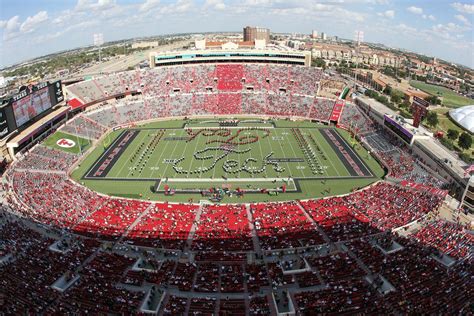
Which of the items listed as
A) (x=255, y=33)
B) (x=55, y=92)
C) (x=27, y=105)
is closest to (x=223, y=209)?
(x=27, y=105)

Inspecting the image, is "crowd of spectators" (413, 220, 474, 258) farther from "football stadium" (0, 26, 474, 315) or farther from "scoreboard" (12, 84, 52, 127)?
"scoreboard" (12, 84, 52, 127)

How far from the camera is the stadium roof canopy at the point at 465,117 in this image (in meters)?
61.9

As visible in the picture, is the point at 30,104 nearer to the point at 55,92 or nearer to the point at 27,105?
the point at 27,105

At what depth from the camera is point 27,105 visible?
47688mm

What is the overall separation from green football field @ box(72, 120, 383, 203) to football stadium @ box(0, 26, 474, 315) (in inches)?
12.0

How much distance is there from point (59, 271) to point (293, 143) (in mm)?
38375

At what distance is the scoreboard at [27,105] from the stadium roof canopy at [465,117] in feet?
233

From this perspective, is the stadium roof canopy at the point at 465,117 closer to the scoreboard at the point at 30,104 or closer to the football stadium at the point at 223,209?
the football stadium at the point at 223,209

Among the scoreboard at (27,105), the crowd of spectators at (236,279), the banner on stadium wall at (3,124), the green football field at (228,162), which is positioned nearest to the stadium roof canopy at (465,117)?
the green football field at (228,162)

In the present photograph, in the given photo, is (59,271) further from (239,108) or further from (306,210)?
(239,108)

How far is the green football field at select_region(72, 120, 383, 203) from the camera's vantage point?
1570 inches

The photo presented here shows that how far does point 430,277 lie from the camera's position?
69.3 feet

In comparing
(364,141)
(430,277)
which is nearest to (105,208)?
(430,277)

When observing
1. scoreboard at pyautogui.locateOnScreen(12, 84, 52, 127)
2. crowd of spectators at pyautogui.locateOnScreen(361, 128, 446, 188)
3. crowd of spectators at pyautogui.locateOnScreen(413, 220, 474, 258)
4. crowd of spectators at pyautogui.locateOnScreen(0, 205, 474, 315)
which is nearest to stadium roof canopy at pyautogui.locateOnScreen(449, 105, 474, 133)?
crowd of spectators at pyautogui.locateOnScreen(361, 128, 446, 188)
